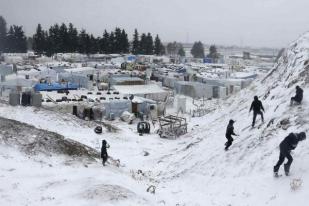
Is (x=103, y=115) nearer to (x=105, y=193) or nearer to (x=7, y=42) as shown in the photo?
(x=105, y=193)

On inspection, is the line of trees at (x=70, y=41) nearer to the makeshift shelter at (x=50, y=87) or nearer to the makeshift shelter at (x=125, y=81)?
the makeshift shelter at (x=125, y=81)

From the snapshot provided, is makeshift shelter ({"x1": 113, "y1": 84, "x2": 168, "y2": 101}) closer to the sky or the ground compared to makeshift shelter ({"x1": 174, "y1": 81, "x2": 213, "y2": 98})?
closer to the sky

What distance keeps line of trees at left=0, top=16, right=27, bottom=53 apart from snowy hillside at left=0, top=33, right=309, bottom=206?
85481 mm

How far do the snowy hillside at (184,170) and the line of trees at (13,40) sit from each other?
85.5 metres

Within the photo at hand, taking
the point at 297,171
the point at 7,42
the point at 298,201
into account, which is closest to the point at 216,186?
the point at 297,171

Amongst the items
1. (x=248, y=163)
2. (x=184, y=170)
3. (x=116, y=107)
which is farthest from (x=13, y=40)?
(x=248, y=163)

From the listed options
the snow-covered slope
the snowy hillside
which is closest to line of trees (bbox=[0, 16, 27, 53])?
the snowy hillside

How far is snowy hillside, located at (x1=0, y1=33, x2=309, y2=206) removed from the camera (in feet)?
43.8

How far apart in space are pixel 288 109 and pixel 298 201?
7921 mm

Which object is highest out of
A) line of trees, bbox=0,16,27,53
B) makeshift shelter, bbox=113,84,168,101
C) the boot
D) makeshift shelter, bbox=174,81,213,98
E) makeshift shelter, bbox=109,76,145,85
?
line of trees, bbox=0,16,27,53

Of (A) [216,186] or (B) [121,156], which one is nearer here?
(A) [216,186]

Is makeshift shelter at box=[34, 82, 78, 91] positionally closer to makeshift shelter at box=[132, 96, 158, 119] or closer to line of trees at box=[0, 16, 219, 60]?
makeshift shelter at box=[132, 96, 158, 119]

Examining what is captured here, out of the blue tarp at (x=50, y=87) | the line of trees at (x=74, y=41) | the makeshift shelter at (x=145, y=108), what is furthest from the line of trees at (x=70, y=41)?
the makeshift shelter at (x=145, y=108)

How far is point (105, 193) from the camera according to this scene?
13562mm
